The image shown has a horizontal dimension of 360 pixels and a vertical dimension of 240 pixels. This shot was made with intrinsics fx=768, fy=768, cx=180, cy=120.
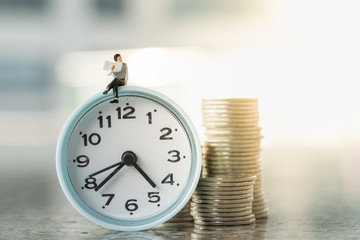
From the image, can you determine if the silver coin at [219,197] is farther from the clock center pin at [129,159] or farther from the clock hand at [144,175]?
the clock center pin at [129,159]

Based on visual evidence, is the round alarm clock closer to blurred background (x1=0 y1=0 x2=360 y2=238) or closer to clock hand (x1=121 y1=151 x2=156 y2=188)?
clock hand (x1=121 y1=151 x2=156 y2=188)

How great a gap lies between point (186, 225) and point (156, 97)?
0.69m

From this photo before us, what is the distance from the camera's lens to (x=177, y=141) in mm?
3643

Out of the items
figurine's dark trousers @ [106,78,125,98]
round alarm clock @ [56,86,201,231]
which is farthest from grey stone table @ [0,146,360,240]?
figurine's dark trousers @ [106,78,125,98]

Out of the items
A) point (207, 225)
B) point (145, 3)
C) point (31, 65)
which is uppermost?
point (145, 3)

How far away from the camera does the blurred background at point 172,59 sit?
76.4 ft

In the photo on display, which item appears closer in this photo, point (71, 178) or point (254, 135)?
point (71, 178)

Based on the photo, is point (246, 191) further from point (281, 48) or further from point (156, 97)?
point (281, 48)

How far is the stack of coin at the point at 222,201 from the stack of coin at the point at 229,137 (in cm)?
16

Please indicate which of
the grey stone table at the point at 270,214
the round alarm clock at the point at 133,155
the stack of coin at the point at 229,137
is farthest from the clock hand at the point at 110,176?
the stack of coin at the point at 229,137

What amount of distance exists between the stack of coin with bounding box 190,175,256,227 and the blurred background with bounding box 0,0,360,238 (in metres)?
18.2

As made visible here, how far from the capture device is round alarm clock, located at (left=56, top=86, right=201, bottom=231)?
3.63 metres

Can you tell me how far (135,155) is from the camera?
11.9 ft

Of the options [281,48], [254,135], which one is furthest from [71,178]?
[281,48]
